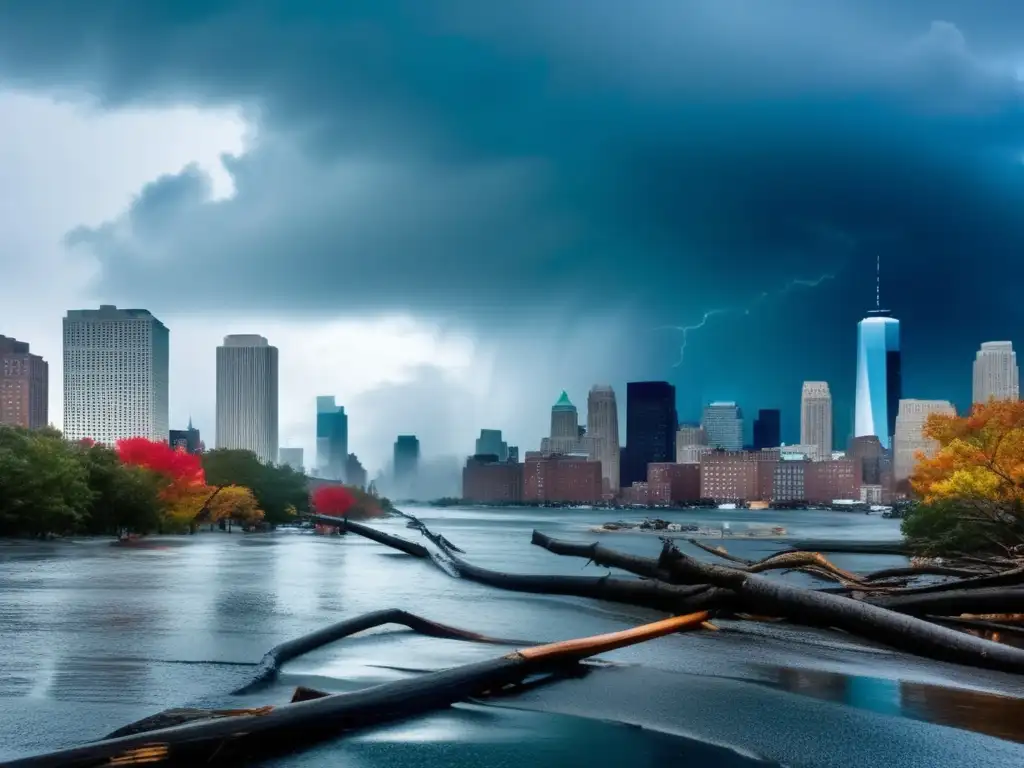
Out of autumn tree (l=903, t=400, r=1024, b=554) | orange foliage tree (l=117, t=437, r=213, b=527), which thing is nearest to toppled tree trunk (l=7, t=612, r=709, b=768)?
autumn tree (l=903, t=400, r=1024, b=554)

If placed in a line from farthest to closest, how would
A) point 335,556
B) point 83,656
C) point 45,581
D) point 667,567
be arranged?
point 335,556 → point 45,581 → point 667,567 → point 83,656

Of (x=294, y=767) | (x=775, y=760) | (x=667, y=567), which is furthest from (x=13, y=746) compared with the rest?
(x=667, y=567)

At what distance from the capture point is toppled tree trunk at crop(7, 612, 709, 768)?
28.6 ft

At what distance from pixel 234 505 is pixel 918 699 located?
331 ft

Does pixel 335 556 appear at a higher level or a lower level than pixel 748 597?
lower

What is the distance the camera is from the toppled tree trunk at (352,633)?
15391 mm

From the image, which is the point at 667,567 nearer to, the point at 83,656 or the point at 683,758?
the point at 683,758

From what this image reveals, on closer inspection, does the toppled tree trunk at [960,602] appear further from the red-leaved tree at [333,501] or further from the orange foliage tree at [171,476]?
the red-leaved tree at [333,501]

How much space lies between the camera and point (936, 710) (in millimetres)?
13508

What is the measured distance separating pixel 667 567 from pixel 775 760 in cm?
893

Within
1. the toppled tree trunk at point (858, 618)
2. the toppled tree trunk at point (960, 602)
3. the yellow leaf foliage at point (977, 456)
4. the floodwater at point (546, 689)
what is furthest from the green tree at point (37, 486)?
the toppled tree trunk at point (960, 602)

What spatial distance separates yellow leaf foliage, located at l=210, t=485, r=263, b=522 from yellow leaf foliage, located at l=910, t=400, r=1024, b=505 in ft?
242

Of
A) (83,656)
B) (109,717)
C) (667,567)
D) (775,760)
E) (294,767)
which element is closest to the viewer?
(294,767)

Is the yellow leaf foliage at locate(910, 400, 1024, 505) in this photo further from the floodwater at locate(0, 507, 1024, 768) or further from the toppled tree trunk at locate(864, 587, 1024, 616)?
the floodwater at locate(0, 507, 1024, 768)
